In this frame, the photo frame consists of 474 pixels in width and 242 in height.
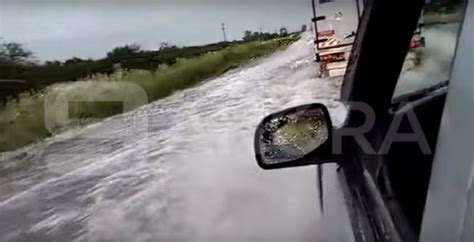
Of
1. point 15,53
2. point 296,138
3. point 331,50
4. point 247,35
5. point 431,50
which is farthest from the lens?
point 247,35

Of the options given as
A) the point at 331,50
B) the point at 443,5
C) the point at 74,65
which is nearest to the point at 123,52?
the point at 74,65

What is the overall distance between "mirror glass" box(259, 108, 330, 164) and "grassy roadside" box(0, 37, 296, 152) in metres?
2.54

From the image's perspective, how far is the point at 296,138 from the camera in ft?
3.80

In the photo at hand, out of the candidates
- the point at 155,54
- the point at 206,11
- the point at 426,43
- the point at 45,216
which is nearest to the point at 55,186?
the point at 45,216

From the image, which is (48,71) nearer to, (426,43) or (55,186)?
(55,186)

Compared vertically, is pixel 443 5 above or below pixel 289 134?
above

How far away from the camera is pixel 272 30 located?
12.2 ft

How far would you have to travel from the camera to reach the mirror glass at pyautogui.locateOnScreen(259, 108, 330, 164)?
106cm

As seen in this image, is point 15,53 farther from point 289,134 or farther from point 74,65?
point 289,134

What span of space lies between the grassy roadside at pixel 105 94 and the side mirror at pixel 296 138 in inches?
100

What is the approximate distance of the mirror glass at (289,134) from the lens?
41.9 inches

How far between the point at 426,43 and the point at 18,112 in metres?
3.18

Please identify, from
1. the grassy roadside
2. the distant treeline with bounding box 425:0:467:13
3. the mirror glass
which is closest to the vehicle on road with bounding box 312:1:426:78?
the grassy roadside

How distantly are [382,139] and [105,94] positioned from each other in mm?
3091
